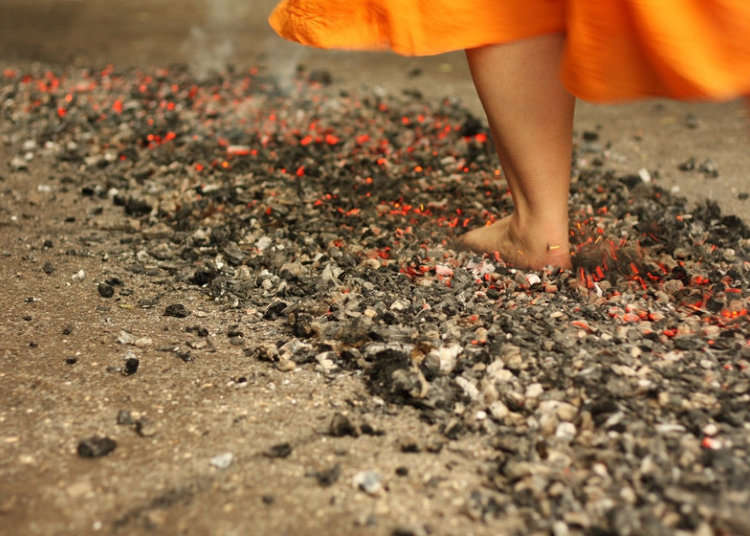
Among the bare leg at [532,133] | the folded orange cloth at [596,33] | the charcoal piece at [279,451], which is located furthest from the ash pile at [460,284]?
the folded orange cloth at [596,33]

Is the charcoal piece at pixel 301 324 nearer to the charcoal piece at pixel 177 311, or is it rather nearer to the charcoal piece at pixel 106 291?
the charcoal piece at pixel 177 311

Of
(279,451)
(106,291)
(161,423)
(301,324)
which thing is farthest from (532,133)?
(106,291)

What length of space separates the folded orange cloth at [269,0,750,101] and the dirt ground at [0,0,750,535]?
2.76ft

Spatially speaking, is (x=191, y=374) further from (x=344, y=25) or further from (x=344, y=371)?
(x=344, y=25)

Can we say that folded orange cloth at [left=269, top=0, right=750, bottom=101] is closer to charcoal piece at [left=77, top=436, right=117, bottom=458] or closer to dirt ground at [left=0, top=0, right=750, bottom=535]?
dirt ground at [left=0, top=0, right=750, bottom=535]

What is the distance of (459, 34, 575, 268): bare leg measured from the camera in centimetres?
198

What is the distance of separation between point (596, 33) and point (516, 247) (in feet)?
2.44

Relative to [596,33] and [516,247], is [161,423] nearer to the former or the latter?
[516,247]

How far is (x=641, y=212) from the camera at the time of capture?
2697 millimetres

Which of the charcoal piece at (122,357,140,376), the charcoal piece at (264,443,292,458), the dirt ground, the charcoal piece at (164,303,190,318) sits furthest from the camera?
the charcoal piece at (164,303,190,318)

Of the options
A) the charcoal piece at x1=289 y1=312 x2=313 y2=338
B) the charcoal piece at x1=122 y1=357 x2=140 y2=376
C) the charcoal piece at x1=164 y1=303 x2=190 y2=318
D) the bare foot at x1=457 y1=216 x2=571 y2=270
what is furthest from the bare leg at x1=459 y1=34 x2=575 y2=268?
the charcoal piece at x1=122 y1=357 x2=140 y2=376

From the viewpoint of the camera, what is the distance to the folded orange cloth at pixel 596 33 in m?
1.60

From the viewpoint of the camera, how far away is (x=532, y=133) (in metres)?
2.05

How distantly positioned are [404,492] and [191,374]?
0.68m
